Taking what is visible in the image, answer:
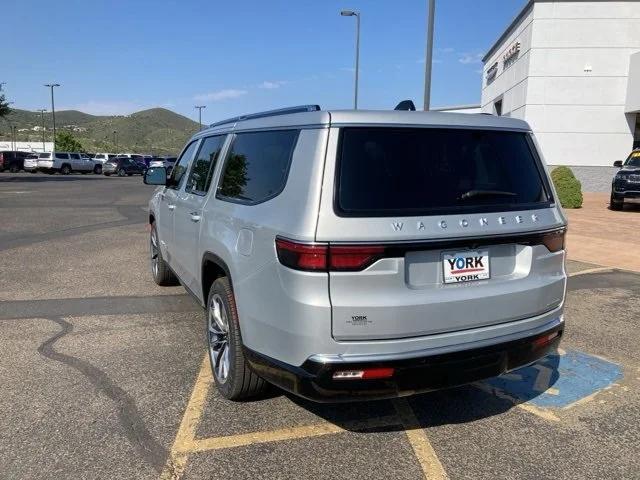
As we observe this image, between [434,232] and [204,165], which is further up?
[204,165]

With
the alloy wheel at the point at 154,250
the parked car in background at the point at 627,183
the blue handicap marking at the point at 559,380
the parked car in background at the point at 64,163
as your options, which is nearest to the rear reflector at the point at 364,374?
the blue handicap marking at the point at 559,380

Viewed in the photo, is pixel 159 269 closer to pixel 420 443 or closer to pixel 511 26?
pixel 420 443

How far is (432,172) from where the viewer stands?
9.41 ft

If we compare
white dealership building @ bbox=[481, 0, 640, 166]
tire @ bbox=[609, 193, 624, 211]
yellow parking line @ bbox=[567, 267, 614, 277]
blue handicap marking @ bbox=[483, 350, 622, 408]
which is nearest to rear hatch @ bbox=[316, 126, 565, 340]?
blue handicap marking @ bbox=[483, 350, 622, 408]

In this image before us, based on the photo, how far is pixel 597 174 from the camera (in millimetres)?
24594

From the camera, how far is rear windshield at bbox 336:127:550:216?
2.70 meters

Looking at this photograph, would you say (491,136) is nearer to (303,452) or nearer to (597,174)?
(303,452)

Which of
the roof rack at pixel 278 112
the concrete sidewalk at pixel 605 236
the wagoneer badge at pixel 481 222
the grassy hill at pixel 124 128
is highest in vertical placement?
the grassy hill at pixel 124 128

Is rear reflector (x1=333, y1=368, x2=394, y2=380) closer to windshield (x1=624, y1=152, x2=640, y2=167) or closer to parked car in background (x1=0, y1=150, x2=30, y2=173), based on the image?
windshield (x1=624, y1=152, x2=640, y2=167)

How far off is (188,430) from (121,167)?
4763 centimetres

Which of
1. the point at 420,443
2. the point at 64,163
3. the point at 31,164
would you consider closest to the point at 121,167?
the point at 64,163

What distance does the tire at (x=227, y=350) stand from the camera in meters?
3.30

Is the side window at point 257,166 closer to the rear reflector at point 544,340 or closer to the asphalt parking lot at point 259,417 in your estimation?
the asphalt parking lot at point 259,417

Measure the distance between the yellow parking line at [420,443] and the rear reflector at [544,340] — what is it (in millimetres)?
836
